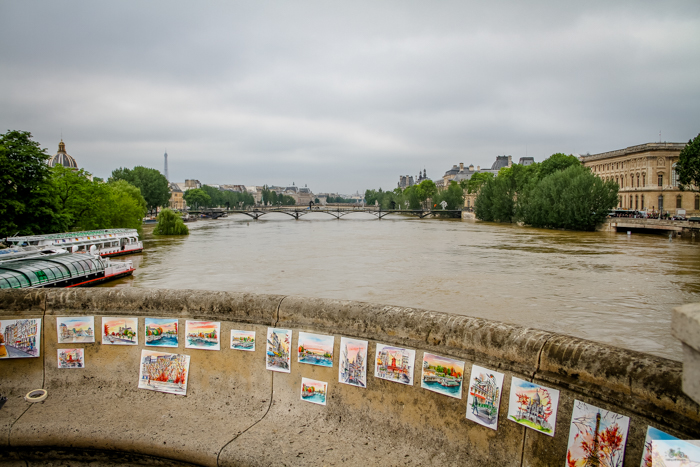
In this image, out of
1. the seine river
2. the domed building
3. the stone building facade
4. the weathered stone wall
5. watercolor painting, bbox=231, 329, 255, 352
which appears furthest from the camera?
the domed building

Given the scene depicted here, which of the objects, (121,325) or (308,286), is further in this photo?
(308,286)

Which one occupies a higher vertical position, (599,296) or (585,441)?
(585,441)

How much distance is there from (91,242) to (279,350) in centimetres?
3652

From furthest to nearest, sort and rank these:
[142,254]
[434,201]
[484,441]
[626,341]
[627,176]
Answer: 1. [434,201]
2. [627,176]
3. [142,254]
4. [626,341]
5. [484,441]

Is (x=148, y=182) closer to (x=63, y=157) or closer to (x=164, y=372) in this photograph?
(x=63, y=157)

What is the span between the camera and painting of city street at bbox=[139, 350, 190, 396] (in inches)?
170

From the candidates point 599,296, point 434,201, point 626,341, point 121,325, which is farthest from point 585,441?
point 434,201

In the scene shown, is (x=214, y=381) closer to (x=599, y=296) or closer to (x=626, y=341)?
(x=626, y=341)

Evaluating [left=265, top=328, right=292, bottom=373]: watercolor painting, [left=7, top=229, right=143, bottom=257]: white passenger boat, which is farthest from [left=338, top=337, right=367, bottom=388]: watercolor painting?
[left=7, top=229, right=143, bottom=257]: white passenger boat

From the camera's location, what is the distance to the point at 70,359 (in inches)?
176

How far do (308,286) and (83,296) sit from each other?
20998 mm

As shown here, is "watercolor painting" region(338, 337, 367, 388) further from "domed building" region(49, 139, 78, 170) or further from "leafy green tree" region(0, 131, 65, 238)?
"domed building" region(49, 139, 78, 170)

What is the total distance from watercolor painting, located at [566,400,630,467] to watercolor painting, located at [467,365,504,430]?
1.54ft

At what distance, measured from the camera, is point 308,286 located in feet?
83.5
